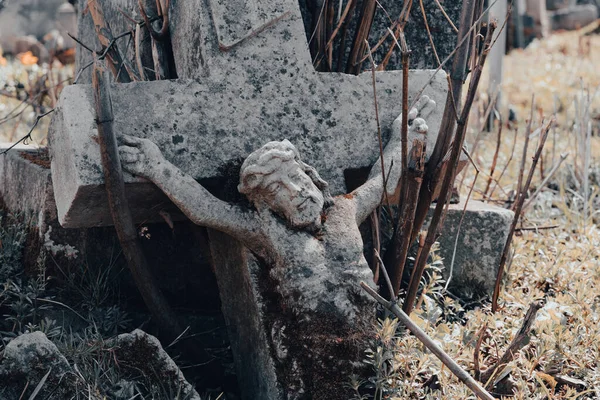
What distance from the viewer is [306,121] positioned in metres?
3.03

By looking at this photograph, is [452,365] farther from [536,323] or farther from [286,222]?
[536,323]

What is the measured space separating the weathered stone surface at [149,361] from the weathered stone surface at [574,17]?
11.4 metres

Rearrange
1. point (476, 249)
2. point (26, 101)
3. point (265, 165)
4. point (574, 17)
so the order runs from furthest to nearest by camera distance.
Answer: point (574, 17) < point (26, 101) < point (476, 249) < point (265, 165)

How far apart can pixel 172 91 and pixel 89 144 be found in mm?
369

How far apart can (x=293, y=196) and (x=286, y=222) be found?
0.11 m

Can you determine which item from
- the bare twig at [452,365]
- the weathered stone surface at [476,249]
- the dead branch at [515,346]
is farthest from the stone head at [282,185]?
the weathered stone surface at [476,249]

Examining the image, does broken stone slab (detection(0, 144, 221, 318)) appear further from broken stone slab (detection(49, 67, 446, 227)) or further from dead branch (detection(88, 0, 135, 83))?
dead branch (detection(88, 0, 135, 83))

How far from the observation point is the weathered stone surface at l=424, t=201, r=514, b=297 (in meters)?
3.55

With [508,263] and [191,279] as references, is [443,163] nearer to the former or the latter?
[508,263]

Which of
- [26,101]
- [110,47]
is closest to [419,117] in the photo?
[110,47]

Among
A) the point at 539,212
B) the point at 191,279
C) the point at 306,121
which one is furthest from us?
the point at 539,212

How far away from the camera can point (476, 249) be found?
356cm

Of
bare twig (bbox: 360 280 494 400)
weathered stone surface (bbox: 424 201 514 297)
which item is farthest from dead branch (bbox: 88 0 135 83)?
bare twig (bbox: 360 280 494 400)

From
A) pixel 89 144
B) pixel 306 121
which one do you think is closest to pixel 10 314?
pixel 89 144
